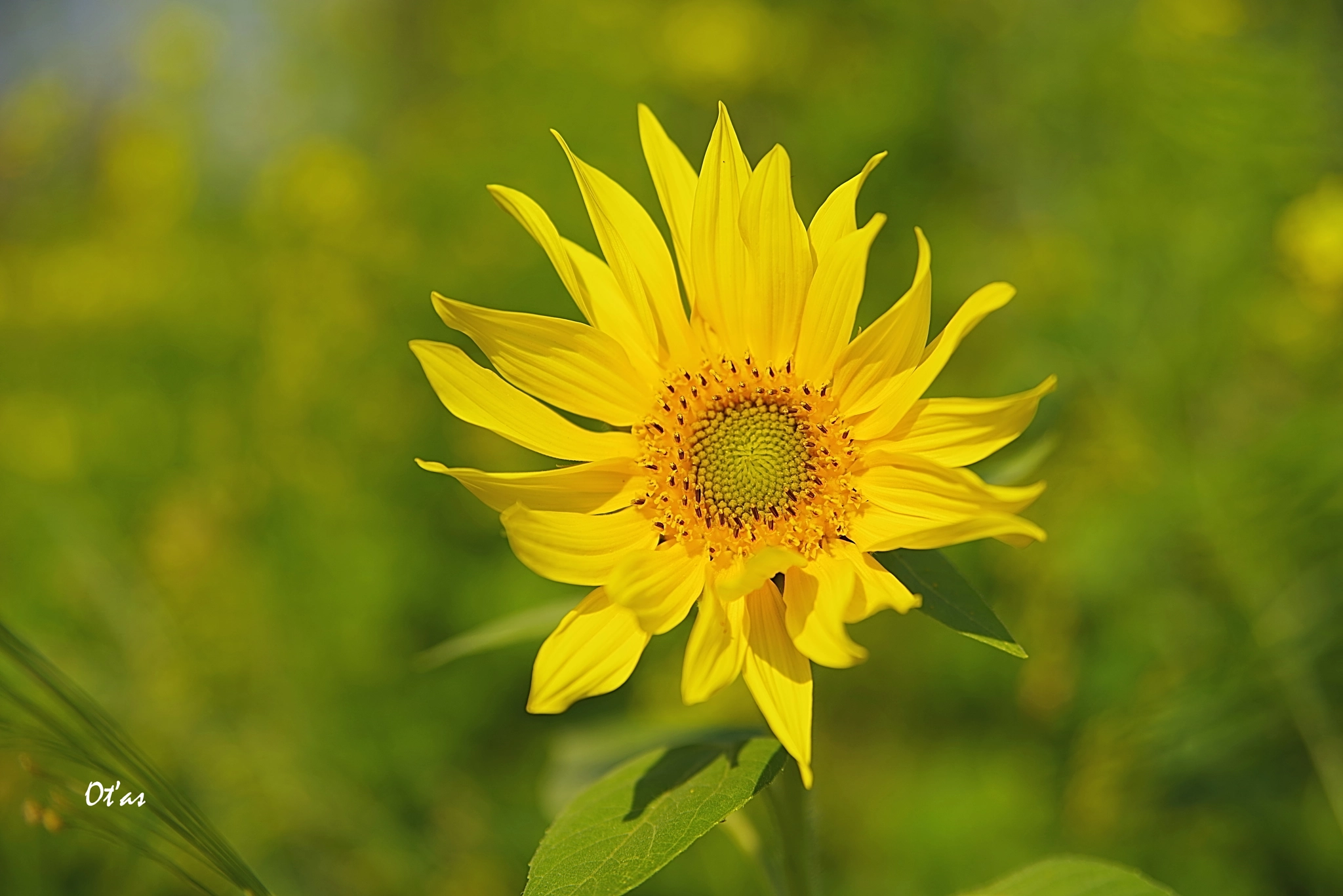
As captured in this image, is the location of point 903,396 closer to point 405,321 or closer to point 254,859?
point 254,859

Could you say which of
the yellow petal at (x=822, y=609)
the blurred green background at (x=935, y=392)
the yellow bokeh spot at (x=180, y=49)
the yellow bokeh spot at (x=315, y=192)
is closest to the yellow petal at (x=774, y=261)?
the yellow petal at (x=822, y=609)

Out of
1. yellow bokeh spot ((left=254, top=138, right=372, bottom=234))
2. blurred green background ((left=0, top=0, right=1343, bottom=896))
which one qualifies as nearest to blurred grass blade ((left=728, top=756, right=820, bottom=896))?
blurred green background ((left=0, top=0, right=1343, bottom=896))

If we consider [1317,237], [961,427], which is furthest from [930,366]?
[1317,237]

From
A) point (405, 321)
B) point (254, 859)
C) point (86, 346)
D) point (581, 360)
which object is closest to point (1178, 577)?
point (581, 360)

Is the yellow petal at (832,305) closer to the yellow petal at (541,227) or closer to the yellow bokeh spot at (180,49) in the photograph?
the yellow petal at (541,227)

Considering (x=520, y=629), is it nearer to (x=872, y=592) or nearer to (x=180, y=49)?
(x=872, y=592)

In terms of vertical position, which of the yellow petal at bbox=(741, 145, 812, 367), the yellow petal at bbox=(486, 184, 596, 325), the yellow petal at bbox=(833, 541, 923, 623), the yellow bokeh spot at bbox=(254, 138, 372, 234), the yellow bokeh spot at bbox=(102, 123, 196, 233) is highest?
the yellow bokeh spot at bbox=(102, 123, 196, 233)

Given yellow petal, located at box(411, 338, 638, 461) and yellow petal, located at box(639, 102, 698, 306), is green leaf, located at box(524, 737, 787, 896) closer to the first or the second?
yellow petal, located at box(411, 338, 638, 461)
